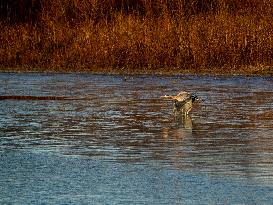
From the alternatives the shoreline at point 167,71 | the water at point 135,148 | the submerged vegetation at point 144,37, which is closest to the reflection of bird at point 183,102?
the water at point 135,148

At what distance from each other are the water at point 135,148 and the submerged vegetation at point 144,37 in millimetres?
5354

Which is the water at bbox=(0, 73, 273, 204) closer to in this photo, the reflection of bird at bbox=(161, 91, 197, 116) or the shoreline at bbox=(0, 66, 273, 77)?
the reflection of bird at bbox=(161, 91, 197, 116)

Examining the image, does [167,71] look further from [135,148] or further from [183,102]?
[135,148]

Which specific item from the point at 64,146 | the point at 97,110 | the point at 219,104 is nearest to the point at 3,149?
the point at 64,146

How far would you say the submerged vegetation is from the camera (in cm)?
2736

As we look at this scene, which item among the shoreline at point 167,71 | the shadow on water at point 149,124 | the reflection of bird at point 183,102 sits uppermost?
the reflection of bird at point 183,102

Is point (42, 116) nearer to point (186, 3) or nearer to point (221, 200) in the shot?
point (221, 200)

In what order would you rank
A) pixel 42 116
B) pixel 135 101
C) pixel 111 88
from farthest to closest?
pixel 111 88 < pixel 135 101 < pixel 42 116

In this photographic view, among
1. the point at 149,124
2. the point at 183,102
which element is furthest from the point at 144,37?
the point at 149,124

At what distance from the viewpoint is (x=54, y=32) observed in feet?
98.9

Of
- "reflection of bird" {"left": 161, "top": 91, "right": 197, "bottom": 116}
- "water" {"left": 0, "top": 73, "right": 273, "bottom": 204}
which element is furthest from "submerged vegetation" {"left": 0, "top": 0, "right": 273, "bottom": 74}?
"reflection of bird" {"left": 161, "top": 91, "right": 197, "bottom": 116}

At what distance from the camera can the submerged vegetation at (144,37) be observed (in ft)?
89.8

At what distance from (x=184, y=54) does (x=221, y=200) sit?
62.5 ft

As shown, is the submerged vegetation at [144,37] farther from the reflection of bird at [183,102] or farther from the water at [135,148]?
the reflection of bird at [183,102]
